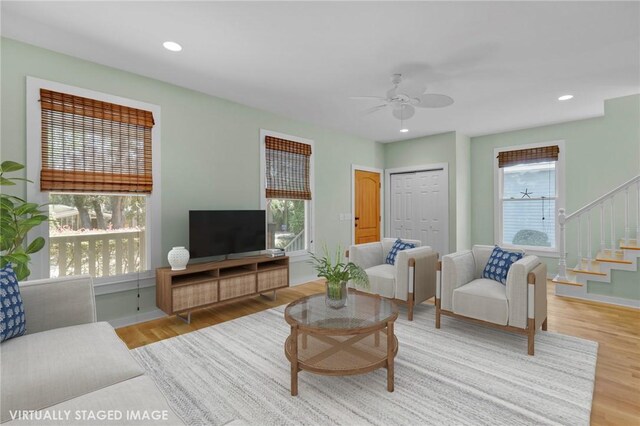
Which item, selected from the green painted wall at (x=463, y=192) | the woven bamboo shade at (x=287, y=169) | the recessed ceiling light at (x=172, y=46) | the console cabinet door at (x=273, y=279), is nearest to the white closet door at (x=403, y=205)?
the green painted wall at (x=463, y=192)

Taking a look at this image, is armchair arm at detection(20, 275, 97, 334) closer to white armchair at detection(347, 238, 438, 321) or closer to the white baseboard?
the white baseboard

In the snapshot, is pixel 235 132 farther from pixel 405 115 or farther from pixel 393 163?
pixel 393 163

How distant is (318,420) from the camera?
71.4 inches

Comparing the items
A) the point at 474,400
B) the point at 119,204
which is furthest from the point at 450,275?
the point at 119,204

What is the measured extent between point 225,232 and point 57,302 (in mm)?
1939

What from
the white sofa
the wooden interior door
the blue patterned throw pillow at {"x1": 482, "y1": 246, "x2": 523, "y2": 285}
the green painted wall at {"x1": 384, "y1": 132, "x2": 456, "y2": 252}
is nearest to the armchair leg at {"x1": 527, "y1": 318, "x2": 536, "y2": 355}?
the blue patterned throw pillow at {"x1": 482, "y1": 246, "x2": 523, "y2": 285}

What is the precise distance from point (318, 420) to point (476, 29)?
10.0ft

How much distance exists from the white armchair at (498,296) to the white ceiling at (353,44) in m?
1.94

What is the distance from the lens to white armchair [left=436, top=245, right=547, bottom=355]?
8.54ft

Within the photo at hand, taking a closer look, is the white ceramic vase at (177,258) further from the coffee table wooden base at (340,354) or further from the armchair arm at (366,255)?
the armchair arm at (366,255)

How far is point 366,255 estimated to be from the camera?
4039mm

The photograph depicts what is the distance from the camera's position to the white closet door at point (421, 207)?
5824 mm

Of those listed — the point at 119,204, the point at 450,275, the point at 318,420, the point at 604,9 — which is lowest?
the point at 318,420

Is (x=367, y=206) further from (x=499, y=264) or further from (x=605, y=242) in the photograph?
(x=605, y=242)
